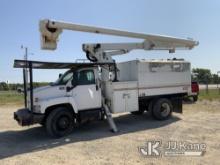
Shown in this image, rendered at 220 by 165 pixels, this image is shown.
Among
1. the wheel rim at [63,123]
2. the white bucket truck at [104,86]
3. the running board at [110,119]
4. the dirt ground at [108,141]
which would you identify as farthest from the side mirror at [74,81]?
the dirt ground at [108,141]

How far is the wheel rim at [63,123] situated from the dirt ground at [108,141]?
0.38m

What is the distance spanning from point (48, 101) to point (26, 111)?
0.90 m

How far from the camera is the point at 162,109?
12195mm

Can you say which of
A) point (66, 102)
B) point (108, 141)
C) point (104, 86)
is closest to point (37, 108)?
point (66, 102)

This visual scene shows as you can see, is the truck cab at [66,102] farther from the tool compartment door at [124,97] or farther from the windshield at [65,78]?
the tool compartment door at [124,97]

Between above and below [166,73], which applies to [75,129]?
below

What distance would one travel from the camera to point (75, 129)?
10.7 m

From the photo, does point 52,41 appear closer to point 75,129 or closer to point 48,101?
point 48,101

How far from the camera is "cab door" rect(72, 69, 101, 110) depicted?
9992mm

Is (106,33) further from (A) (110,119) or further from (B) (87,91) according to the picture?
(A) (110,119)

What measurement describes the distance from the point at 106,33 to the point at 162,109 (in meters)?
4.12

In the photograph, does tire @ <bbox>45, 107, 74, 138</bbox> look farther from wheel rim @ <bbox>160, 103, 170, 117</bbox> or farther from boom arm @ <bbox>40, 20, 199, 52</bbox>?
wheel rim @ <bbox>160, 103, 170, 117</bbox>

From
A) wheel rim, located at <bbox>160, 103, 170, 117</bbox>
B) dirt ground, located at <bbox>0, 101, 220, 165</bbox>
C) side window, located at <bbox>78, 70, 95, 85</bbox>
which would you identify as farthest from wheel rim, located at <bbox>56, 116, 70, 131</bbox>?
wheel rim, located at <bbox>160, 103, 170, 117</bbox>

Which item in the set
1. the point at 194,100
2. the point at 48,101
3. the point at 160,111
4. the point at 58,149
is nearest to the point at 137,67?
the point at 160,111
